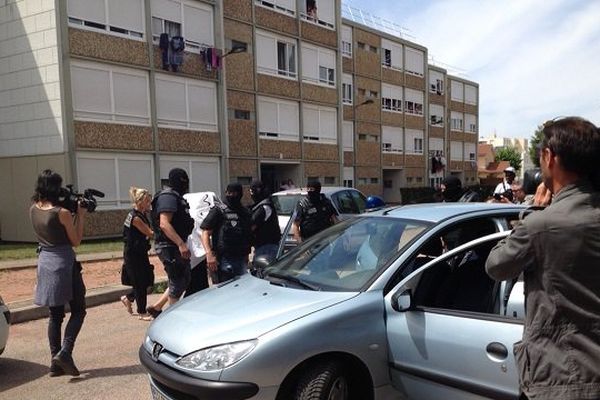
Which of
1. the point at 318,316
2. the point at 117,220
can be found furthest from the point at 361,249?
the point at 117,220

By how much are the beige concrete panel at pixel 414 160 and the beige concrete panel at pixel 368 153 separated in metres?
4.12

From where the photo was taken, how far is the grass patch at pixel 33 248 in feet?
45.1

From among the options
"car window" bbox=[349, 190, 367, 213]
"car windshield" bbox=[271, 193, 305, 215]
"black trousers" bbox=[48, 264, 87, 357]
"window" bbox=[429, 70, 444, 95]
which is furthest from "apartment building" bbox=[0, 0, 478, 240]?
"black trousers" bbox=[48, 264, 87, 357]

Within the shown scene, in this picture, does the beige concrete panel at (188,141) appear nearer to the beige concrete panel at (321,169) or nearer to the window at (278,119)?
the window at (278,119)

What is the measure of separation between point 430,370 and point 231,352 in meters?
1.11

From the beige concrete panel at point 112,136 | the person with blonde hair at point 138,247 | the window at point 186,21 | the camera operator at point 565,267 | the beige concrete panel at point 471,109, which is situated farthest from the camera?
the beige concrete panel at point 471,109

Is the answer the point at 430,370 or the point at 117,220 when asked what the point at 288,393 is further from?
the point at 117,220

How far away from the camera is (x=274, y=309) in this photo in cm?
299

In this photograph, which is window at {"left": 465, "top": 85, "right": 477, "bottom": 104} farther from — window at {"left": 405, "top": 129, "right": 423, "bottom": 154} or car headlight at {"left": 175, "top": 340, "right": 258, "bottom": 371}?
car headlight at {"left": 175, "top": 340, "right": 258, "bottom": 371}

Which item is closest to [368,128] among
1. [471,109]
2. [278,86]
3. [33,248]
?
[278,86]

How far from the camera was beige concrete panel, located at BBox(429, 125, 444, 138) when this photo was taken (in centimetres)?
4431

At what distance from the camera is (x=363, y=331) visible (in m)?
2.97

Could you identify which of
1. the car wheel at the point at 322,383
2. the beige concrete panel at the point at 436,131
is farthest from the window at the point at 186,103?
the beige concrete panel at the point at 436,131

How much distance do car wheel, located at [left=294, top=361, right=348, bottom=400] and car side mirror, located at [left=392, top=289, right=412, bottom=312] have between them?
46 centimetres
